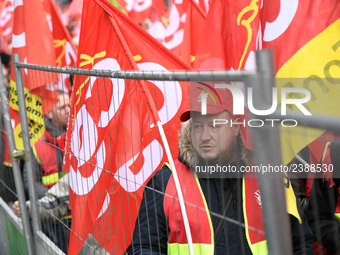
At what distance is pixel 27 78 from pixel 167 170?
62.6 inches

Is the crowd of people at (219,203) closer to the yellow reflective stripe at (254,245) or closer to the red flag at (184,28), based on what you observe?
the yellow reflective stripe at (254,245)

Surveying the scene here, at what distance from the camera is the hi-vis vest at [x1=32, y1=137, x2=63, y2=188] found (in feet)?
11.3

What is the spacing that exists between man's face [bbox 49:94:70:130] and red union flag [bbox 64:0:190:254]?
32 cm

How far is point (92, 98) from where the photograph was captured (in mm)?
2689

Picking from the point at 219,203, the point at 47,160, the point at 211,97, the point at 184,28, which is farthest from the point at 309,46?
the point at 184,28

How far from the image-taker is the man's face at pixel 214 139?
1667 mm

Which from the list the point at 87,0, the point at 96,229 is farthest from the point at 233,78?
the point at 87,0

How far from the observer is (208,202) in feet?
6.27

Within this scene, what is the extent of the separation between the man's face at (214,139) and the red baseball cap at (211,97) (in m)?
0.02

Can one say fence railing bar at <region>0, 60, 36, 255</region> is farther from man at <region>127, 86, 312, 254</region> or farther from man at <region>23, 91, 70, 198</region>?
man at <region>127, 86, 312, 254</region>

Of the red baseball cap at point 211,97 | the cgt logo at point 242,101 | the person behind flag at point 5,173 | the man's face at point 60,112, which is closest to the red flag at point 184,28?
the man's face at point 60,112

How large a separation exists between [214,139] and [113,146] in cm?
91

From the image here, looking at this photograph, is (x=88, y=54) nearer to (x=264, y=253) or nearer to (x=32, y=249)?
(x=32, y=249)

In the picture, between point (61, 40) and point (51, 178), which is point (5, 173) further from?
point (61, 40)
